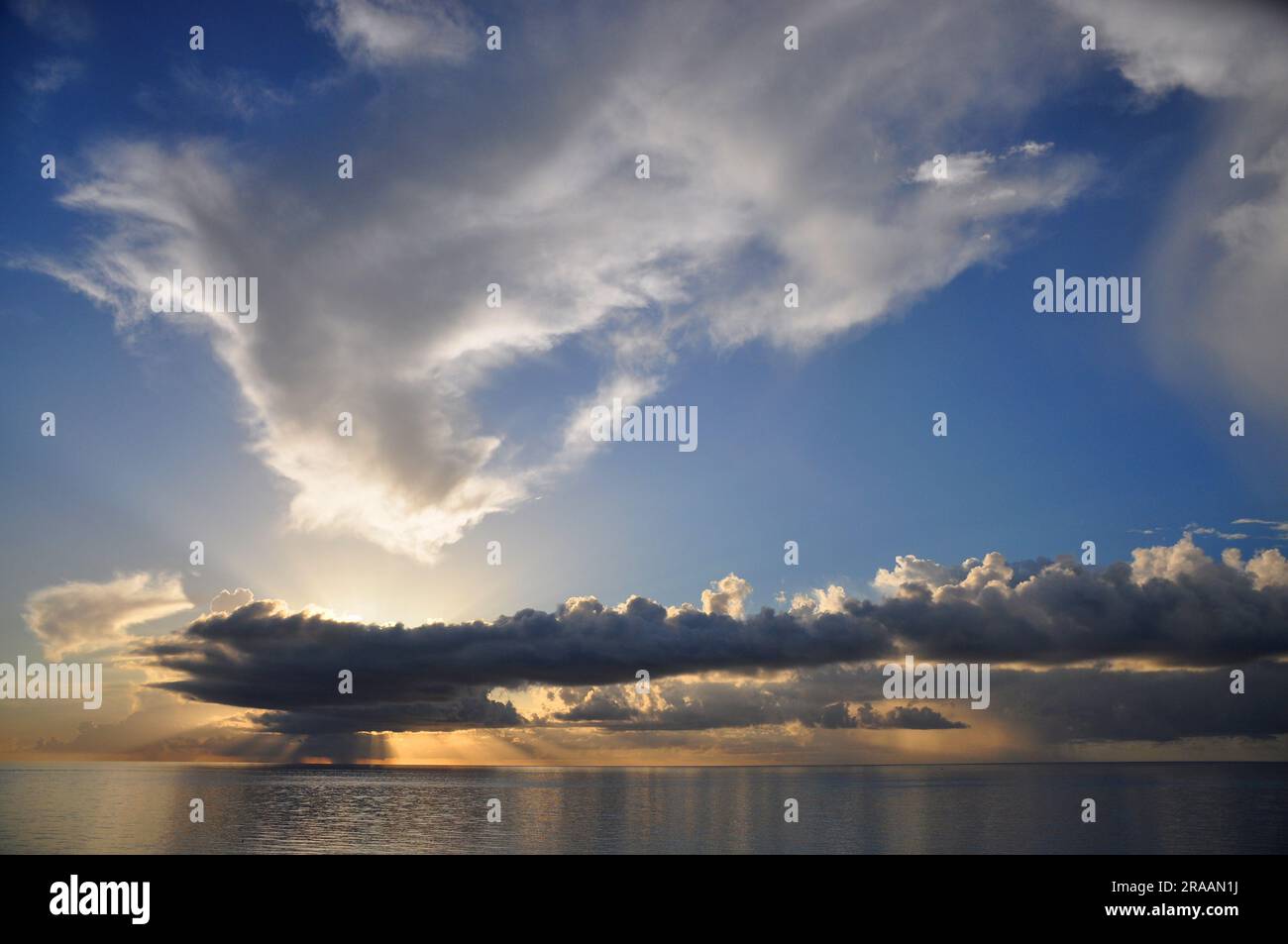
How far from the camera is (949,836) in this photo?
73.3 meters

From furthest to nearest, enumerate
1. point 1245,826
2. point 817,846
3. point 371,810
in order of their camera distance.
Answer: point 371,810, point 1245,826, point 817,846
